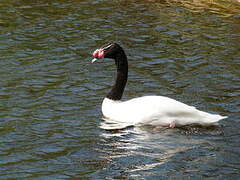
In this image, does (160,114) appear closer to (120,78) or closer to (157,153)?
(157,153)

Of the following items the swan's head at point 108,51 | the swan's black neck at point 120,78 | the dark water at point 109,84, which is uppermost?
the swan's head at point 108,51

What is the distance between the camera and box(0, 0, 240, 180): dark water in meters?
9.05

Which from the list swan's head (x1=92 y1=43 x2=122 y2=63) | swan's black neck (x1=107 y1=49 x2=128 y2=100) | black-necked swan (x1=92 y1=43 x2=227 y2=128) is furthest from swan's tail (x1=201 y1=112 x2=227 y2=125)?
swan's head (x1=92 y1=43 x2=122 y2=63)

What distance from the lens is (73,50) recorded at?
49.9ft

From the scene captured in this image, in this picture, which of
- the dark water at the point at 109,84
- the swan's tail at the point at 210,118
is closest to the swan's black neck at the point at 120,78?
the dark water at the point at 109,84

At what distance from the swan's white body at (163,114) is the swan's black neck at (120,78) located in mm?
847

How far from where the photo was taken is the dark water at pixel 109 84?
9055mm

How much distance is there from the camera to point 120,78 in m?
11.9

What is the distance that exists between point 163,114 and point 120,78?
1.55 m

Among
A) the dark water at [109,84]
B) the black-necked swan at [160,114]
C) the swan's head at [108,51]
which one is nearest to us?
the dark water at [109,84]

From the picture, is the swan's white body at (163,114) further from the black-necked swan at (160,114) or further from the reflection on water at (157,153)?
the reflection on water at (157,153)

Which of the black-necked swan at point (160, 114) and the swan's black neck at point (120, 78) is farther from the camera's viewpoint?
the swan's black neck at point (120, 78)

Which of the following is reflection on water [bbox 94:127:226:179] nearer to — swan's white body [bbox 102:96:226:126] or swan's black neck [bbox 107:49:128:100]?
swan's white body [bbox 102:96:226:126]

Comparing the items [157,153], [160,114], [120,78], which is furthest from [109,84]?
[157,153]
